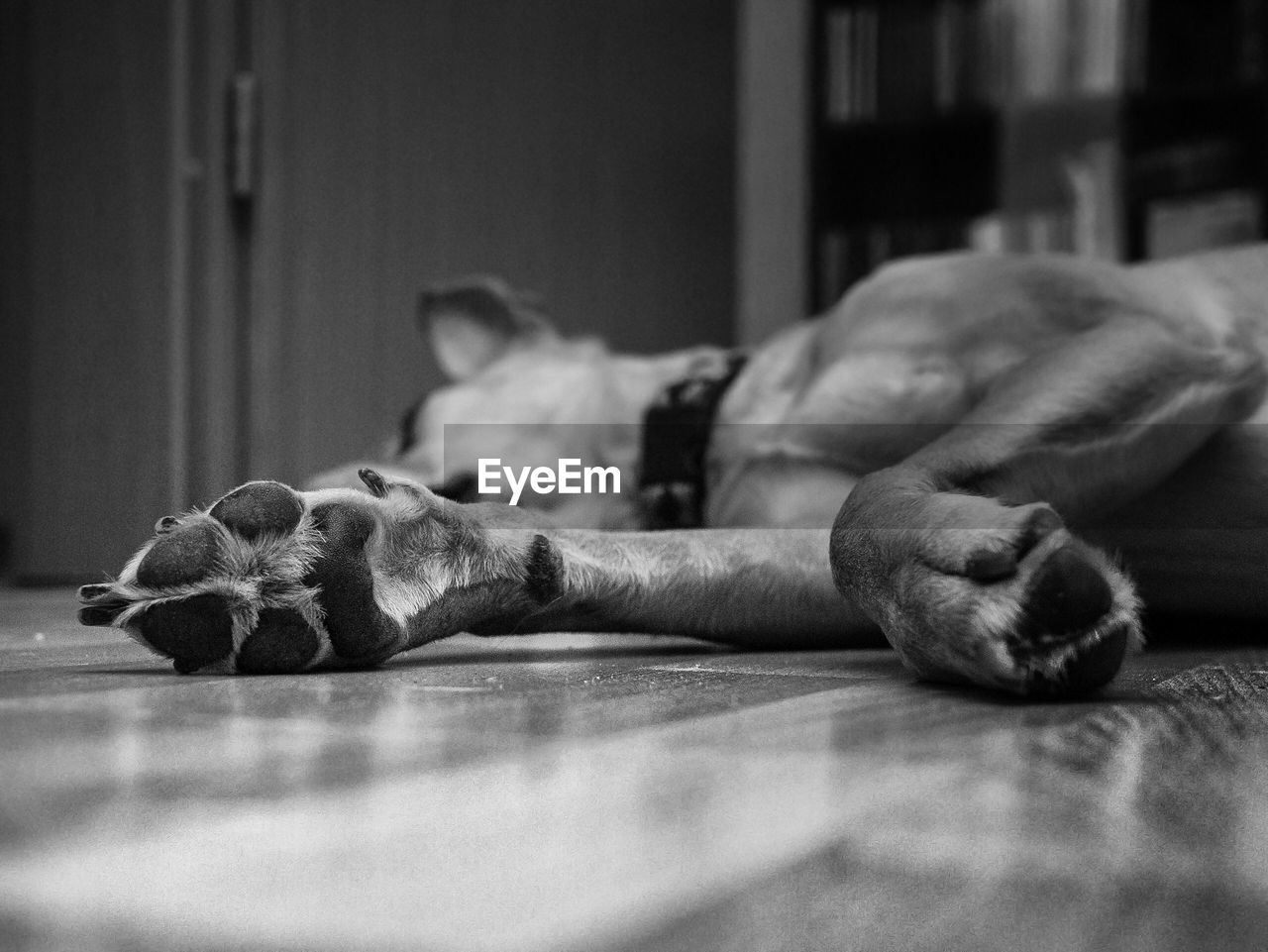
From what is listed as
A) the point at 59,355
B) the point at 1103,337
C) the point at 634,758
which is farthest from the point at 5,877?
the point at 59,355

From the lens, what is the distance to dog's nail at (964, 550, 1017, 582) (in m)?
0.72

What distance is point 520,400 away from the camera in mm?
1725

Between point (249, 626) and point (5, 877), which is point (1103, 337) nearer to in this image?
point (249, 626)

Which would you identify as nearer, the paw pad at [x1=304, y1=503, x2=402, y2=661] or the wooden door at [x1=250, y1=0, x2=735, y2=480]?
the paw pad at [x1=304, y1=503, x2=402, y2=661]

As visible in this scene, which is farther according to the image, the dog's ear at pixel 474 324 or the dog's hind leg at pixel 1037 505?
the dog's ear at pixel 474 324

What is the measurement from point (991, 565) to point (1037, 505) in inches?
1.9

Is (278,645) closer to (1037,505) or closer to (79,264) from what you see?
(1037,505)

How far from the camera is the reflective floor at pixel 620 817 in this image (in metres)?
0.35

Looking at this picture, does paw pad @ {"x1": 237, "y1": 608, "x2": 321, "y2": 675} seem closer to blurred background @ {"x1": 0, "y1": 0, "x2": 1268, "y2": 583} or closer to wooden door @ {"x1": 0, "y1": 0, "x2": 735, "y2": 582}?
blurred background @ {"x1": 0, "y1": 0, "x2": 1268, "y2": 583}

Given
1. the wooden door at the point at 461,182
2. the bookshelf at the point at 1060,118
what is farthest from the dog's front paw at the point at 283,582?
the bookshelf at the point at 1060,118

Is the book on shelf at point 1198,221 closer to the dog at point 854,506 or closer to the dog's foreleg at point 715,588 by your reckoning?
the dog at point 854,506

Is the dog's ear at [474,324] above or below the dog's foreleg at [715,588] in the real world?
above

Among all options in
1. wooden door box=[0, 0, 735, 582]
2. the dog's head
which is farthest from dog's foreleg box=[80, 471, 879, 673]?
wooden door box=[0, 0, 735, 582]

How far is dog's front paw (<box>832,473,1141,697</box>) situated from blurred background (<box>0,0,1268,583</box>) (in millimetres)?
575
